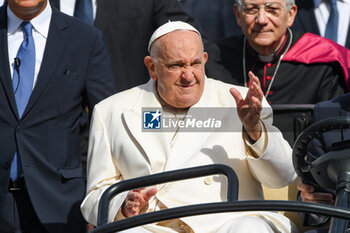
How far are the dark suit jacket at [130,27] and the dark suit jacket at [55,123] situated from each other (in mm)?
735

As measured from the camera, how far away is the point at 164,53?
5.18 m

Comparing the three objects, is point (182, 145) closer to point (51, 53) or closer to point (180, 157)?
point (180, 157)

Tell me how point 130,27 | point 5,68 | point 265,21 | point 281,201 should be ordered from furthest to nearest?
point 130,27, point 265,21, point 5,68, point 281,201

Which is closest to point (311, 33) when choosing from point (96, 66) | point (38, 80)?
point (96, 66)

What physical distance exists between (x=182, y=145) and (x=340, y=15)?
235 centimetres

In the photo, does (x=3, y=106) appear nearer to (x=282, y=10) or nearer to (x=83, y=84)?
(x=83, y=84)

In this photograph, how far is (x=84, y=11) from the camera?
657 centimetres

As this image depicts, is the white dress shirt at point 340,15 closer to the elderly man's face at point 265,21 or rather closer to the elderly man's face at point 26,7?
the elderly man's face at point 265,21

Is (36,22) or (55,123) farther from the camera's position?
(36,22)

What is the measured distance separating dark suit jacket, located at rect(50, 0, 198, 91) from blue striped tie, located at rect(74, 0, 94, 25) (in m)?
0.06

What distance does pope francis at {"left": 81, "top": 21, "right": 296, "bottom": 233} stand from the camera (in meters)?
4.75

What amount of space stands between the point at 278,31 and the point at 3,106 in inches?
78.9

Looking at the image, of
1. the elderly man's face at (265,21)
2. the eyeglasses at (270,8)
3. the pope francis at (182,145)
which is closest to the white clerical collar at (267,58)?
the elderly man's face at (265,21)

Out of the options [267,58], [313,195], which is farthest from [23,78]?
[313,195]
